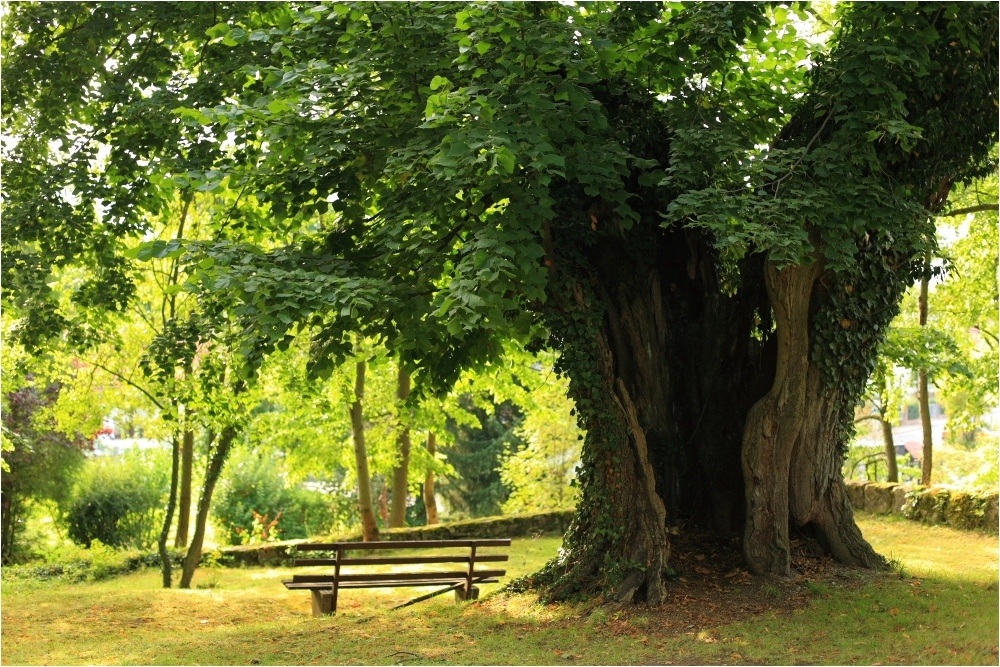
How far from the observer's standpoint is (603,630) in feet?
27.7

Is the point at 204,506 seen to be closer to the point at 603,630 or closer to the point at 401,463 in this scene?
the point at 401,463

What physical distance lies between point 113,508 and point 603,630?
15096 mm

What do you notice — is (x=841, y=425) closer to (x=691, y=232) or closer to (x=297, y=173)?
(x=691, y=232)

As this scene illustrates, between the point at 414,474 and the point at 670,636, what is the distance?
11943 millimetres

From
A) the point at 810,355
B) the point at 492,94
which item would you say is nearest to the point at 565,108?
the point at 492,94

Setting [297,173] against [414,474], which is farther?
[414,474]

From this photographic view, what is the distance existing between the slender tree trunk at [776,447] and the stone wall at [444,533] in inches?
332

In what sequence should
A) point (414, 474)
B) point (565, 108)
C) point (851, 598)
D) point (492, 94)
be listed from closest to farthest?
point (492, 94) → point (565, 108) → point (851, 598) → point (414, 474)

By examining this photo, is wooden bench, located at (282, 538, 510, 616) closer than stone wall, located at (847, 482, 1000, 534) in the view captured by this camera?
Yes

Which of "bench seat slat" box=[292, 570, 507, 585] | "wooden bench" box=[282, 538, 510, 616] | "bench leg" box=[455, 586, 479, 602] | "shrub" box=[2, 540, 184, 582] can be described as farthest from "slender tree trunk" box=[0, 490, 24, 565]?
"bench leg" box=[455, 586, 479, 602]

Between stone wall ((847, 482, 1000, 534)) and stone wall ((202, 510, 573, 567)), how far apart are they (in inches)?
199

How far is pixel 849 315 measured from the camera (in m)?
9.41

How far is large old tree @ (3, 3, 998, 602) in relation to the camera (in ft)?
25.2

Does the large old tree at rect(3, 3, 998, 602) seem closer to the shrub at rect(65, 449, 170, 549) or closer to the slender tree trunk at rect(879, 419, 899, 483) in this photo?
the slender tree trunk at rect(879, 419, 899, 483)
